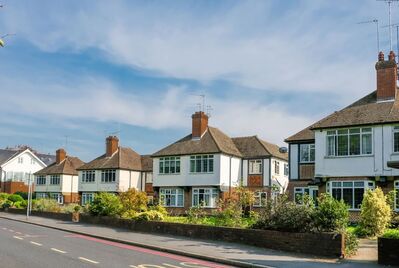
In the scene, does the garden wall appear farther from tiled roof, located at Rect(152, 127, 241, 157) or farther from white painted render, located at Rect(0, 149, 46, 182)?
white painted render, located at Rect(0, 149, 46, 182)

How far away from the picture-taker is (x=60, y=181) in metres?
63.8

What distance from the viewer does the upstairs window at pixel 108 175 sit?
54.3m

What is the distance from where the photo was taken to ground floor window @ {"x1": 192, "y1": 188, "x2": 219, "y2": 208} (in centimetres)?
4103

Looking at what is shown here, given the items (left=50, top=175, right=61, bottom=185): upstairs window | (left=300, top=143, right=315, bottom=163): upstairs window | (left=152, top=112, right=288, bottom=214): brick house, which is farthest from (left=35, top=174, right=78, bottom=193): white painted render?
(left=300, top=143, right=315, bottom=163): upstairs window

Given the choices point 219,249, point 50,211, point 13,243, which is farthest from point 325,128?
point 50,211

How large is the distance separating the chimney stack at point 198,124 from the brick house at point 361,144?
15.8 metres

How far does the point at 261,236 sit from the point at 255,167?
85.5ft

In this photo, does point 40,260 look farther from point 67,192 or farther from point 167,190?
point 67,192

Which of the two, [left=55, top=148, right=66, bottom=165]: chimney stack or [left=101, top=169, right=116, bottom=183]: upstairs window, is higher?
[left=55, top=148, right=66, bottom=165]: chimney stack

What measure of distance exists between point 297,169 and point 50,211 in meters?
19.3

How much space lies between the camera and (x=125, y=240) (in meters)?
19.8

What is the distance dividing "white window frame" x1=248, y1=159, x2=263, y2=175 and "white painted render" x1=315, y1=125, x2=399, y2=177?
14133 mm

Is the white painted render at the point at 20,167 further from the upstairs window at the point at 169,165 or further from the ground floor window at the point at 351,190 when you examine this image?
the ground floor window at the point at 351,190

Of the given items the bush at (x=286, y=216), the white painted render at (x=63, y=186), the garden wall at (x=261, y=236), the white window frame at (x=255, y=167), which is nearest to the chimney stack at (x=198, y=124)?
the white window frame at (x=255, y=167)
